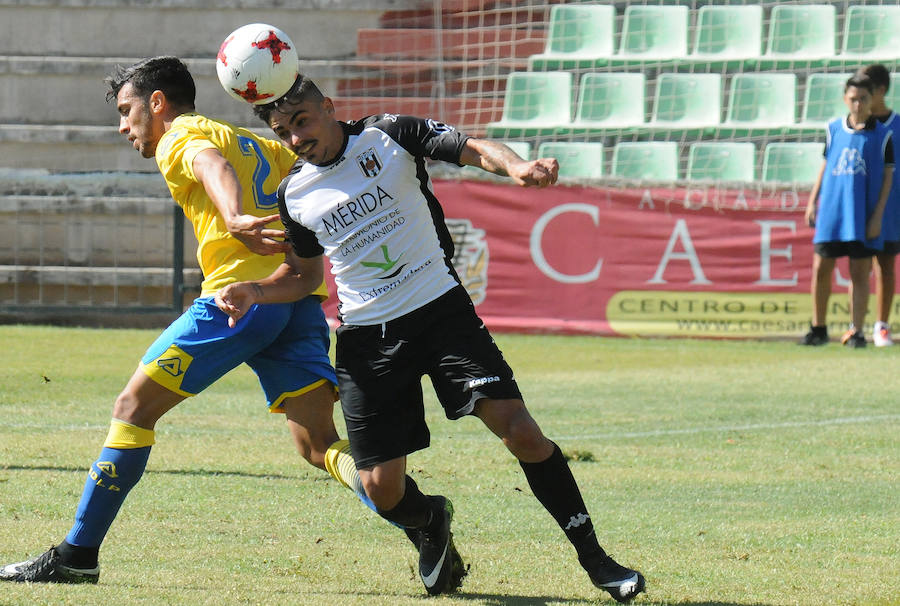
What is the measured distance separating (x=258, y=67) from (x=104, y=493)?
1631 millimetres

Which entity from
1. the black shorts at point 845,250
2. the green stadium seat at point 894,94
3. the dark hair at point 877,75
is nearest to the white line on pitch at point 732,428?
the black shorts at point 845,250

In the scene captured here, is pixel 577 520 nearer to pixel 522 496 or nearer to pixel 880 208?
pixel 522 496

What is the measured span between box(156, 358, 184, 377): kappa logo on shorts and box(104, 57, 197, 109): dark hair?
42.8 inches

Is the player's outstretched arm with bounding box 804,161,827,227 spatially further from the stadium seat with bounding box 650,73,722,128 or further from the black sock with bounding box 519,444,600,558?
the black sock with bounding box 519,444,600,558

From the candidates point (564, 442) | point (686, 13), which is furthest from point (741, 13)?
Result: point (564, 442)

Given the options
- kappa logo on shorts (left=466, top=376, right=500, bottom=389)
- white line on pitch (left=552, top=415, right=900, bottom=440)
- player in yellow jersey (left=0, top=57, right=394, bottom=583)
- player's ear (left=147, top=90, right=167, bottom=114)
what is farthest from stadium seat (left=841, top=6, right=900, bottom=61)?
kappa logo on shorts (left=466, top=376, right=500, bottom=389)

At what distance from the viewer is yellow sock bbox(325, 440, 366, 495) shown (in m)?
5.09

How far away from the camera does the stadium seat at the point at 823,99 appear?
17.0 meters

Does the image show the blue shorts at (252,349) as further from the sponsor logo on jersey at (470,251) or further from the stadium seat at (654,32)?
the stadium seat at (654,32)

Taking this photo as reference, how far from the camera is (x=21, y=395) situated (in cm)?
997

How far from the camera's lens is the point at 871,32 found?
58.5 ft

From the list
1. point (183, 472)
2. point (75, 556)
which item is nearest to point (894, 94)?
point (183, 472)

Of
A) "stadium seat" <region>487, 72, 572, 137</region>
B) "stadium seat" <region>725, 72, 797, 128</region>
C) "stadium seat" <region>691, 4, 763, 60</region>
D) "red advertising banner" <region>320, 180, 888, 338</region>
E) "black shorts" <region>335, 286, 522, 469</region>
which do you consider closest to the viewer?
"black shorts" <region>335, 286, 522, 469</region>

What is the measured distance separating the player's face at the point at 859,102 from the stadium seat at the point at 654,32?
469 cm
